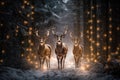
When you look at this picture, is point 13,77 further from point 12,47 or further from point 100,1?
point 100,1

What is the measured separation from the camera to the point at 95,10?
16.7m

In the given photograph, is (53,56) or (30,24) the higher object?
(30,24)

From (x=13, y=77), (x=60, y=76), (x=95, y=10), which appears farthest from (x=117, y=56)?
(x=13, y=77)

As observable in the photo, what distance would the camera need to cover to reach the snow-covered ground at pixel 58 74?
1292 cm

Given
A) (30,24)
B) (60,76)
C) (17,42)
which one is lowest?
(60,76)

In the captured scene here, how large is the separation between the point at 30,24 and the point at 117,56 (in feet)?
19.2

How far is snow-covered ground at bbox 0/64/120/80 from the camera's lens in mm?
12922

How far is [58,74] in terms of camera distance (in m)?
13.9

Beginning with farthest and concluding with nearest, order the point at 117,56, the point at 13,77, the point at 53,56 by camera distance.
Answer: the point at 53,56
the point at 117,56
the point at 13,77

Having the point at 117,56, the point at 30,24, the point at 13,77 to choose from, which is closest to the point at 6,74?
the point at 13,77

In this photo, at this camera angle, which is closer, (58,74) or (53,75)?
(53,75)

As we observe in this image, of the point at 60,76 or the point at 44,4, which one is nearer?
the point at 60,76

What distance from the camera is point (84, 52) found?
17.2 m

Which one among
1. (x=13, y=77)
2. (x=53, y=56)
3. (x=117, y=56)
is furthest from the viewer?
(x=53, y=56)
